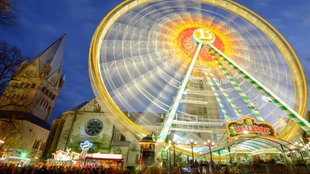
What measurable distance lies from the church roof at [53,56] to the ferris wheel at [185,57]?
46181 millimetres

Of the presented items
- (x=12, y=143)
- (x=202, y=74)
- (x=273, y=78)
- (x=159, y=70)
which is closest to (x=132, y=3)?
(x=159, y=70)

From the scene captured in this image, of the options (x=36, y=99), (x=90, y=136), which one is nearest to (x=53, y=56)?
(x=36, y=99)

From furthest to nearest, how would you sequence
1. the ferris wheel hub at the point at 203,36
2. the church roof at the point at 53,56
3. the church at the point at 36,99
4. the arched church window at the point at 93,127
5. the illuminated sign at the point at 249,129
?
the church roof at the point at 53,56 → the church at the point at 36,99 → the arched church window at the point at 93,127 → the ferris wheel hub at the point at 203,36 → the illuminated sign at the point at 249,129

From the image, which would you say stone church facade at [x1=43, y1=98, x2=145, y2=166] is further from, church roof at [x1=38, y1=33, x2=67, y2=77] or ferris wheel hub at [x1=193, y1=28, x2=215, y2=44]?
church roof at [x1=38, y1=33, x2=67, y2=77]

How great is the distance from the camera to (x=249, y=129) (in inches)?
468

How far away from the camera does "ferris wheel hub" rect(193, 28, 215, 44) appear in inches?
589

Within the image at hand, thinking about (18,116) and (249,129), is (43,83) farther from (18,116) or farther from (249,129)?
(249,129)

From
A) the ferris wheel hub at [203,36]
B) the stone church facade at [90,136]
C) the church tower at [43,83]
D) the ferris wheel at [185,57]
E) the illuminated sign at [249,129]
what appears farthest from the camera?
the church tower at [43,83]

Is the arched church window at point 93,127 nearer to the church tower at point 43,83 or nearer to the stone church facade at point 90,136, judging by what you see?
the stone church facade at point 90,136

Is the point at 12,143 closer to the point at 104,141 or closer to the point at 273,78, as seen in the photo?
the point at 104,141

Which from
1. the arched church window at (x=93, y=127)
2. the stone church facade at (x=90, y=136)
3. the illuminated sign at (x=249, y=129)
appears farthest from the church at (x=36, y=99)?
the illuminated sign at (x=249, y=129)

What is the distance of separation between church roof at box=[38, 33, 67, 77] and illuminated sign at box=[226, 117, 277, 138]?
175 feet

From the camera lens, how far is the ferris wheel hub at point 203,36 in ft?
49.1

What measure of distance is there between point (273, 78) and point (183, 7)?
405 inches
